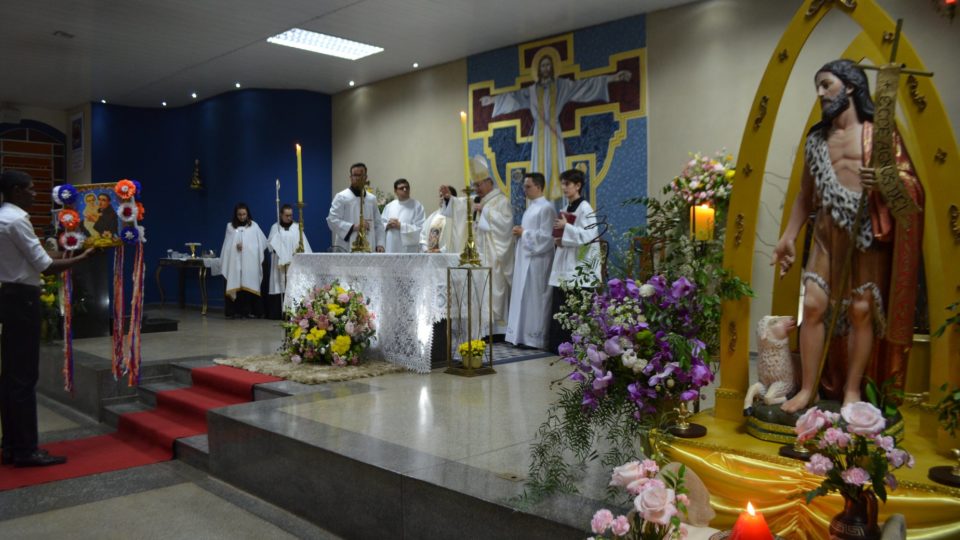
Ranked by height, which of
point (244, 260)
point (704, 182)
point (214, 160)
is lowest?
point (244, 260)

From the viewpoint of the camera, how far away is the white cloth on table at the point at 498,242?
8.00 m

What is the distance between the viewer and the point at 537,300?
24.7 ft

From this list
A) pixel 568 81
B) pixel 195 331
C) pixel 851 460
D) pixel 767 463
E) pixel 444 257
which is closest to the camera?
pixel 851 460

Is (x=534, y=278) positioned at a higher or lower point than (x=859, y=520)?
higher

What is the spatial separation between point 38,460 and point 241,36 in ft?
19.7

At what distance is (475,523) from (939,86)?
5.65 meters

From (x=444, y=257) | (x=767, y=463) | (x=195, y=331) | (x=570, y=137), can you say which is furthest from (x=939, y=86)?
(x=195, y=331)

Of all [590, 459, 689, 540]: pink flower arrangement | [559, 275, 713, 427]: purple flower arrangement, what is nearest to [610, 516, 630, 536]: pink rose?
Result: [590, 459, 689, 540]: pink flower arrangement

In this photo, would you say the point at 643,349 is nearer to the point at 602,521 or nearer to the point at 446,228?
the point at 602,521

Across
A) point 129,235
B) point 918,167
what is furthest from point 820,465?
point 129,235

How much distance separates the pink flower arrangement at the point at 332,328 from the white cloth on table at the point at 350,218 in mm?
2134

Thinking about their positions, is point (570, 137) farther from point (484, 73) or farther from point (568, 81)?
point (484, 73)

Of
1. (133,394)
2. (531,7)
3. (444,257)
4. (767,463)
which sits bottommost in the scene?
(133,394)

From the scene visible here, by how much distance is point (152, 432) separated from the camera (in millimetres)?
5109
